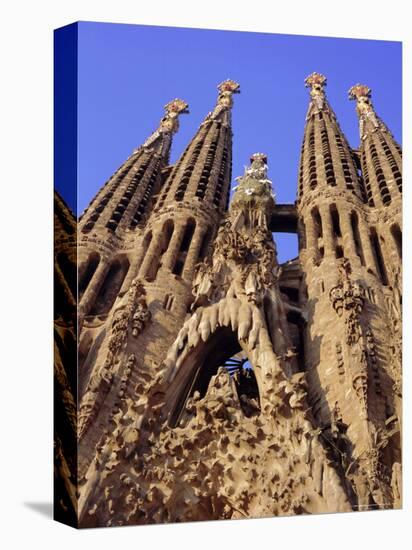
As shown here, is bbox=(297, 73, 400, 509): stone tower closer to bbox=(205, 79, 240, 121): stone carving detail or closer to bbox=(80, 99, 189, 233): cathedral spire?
bbox=(205, 79, 240, 121): stone carving detail

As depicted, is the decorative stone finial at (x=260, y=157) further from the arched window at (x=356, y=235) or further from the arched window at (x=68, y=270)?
the arched window at (x=68, y=270)

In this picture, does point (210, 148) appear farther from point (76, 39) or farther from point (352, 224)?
point (76, 39)

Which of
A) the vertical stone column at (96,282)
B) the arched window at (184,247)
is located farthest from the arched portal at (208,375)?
the arched window at (184,247)

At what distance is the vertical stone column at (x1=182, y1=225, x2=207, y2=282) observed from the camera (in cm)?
2795

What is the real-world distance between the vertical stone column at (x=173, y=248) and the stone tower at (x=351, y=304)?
11.1 ft

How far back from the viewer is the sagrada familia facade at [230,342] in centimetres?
1922

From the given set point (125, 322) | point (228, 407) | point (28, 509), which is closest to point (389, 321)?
point (228, 407)

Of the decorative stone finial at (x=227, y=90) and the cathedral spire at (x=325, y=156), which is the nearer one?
the decorative stone finial at (x=227, y=90)

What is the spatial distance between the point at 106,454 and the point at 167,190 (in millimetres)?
13967

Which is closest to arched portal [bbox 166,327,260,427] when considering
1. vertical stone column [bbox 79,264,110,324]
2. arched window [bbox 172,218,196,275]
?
vertical stone column [bbox 79,264,110,324]

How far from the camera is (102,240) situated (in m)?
27.3

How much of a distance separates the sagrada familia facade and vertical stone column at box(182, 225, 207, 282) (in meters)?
0.06

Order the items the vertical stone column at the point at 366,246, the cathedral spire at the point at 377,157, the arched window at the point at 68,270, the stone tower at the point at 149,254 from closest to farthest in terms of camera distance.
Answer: the arched window at the point at 68,270 < the stone tower at the point at 149,254 < the vertical stone column at the point at 366,246 < the cathedral spire at the point at 377,157

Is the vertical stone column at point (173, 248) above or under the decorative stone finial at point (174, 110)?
under
